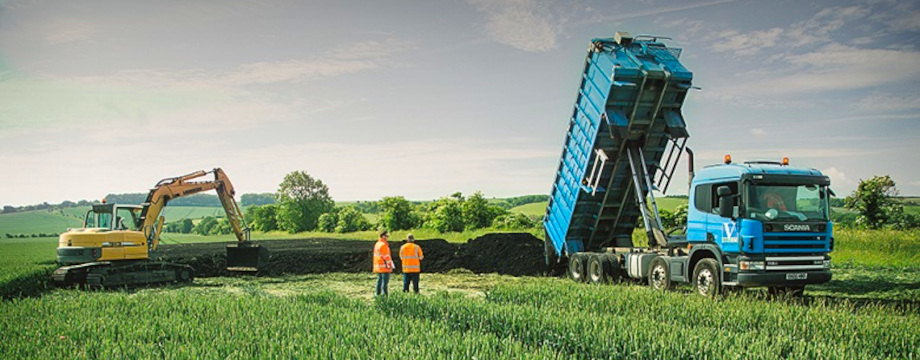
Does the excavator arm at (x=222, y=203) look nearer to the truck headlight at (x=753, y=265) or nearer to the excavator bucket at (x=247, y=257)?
the excavator bucket at (x=247, y=257)

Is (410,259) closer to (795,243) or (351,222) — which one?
(795,243)

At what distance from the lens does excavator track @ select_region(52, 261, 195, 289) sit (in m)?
18.0

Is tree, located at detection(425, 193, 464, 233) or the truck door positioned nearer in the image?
the truck door

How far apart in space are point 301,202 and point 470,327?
2370 inches

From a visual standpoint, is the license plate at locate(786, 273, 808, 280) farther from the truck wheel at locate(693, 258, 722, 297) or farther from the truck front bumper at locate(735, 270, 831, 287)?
the truck wheel at locate(693, 258, 722, 297)

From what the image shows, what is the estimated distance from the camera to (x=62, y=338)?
344 inches

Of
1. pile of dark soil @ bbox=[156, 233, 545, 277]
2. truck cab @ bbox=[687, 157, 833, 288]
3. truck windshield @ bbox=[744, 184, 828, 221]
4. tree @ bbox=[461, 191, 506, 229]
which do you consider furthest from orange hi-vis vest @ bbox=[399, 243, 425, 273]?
tree @ bbox=[461, 191, 506, 229]

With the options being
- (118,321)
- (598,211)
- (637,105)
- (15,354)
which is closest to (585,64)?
(637,105)

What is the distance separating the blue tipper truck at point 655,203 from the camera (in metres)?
12.9

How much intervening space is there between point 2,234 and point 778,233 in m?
77.7

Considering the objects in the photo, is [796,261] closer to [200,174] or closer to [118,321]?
[118,321]

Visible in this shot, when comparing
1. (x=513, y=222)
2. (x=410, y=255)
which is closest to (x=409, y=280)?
(x=410, y=255)

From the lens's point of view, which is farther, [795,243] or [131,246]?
[131,246]

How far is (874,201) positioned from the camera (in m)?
33.2
